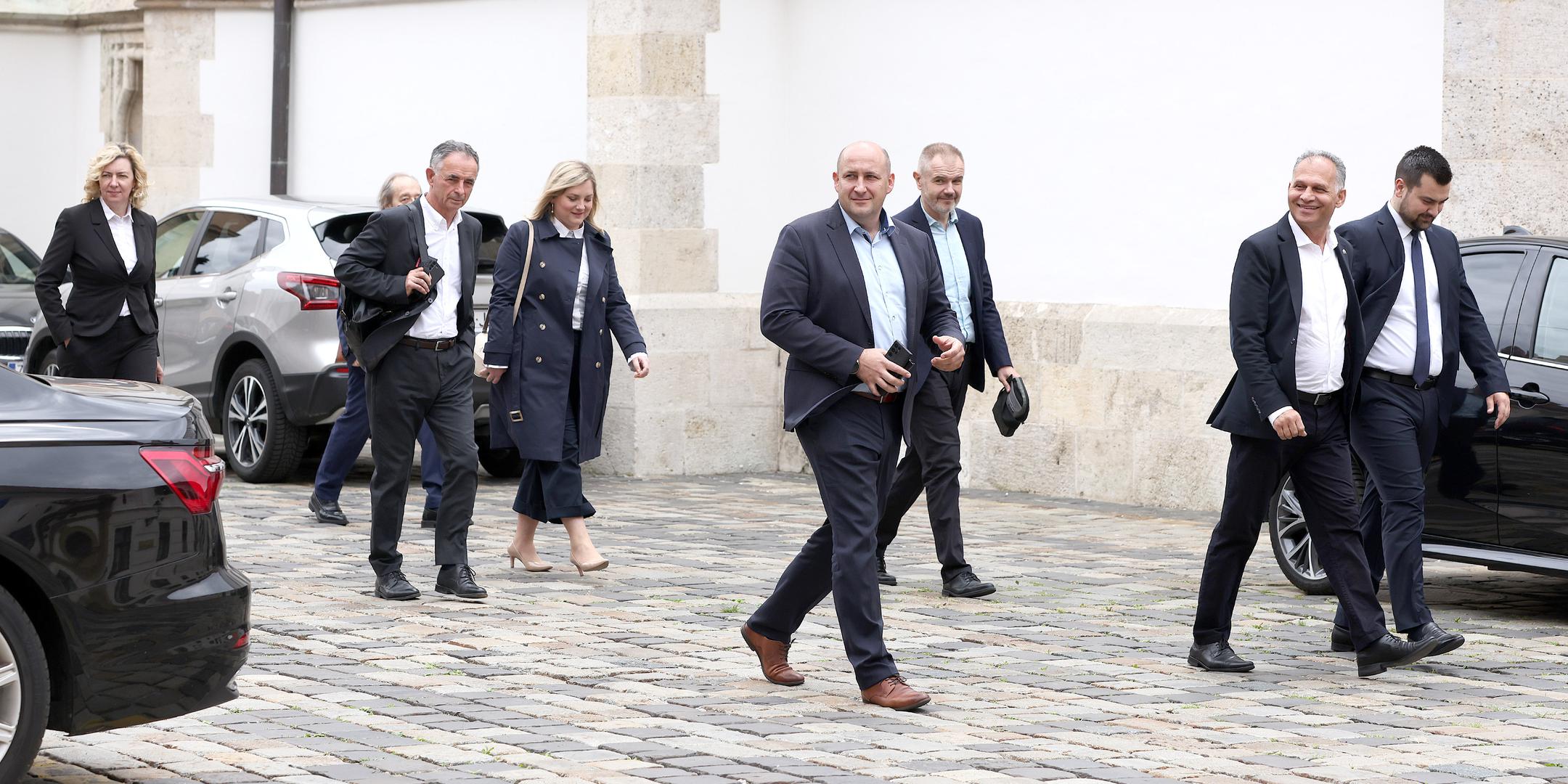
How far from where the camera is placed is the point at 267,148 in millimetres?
18203

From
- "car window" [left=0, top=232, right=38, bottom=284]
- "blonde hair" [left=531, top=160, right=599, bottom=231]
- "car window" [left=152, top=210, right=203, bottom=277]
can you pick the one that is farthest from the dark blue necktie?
"car window" [left=0, top=232, right=38, bottom=284]

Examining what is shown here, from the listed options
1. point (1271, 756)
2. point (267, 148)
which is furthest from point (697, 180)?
point (1271, 756)

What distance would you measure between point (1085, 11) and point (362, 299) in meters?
5.72

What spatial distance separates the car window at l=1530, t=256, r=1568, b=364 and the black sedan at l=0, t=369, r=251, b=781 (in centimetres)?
536

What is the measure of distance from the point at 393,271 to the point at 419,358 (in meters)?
0.37

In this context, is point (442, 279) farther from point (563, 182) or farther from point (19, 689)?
point (19, 689)

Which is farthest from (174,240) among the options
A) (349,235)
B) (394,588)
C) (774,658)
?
(774,658)

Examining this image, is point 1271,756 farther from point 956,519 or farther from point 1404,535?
point 956,519

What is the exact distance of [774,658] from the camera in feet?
23.4

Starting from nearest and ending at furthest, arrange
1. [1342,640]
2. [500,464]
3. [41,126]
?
[1342,640] < [500,464] < [41,126]

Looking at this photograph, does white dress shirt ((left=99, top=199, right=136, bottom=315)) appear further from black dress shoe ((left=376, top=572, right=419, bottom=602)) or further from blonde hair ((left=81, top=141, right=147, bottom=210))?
black dress shoe ((left=376, top=572, right=419, bottom=602))

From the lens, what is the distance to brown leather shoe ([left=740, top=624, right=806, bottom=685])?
7.11 m

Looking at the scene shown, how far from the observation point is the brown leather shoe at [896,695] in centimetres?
666

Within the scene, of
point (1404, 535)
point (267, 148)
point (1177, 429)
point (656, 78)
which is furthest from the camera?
point (267, 148)
